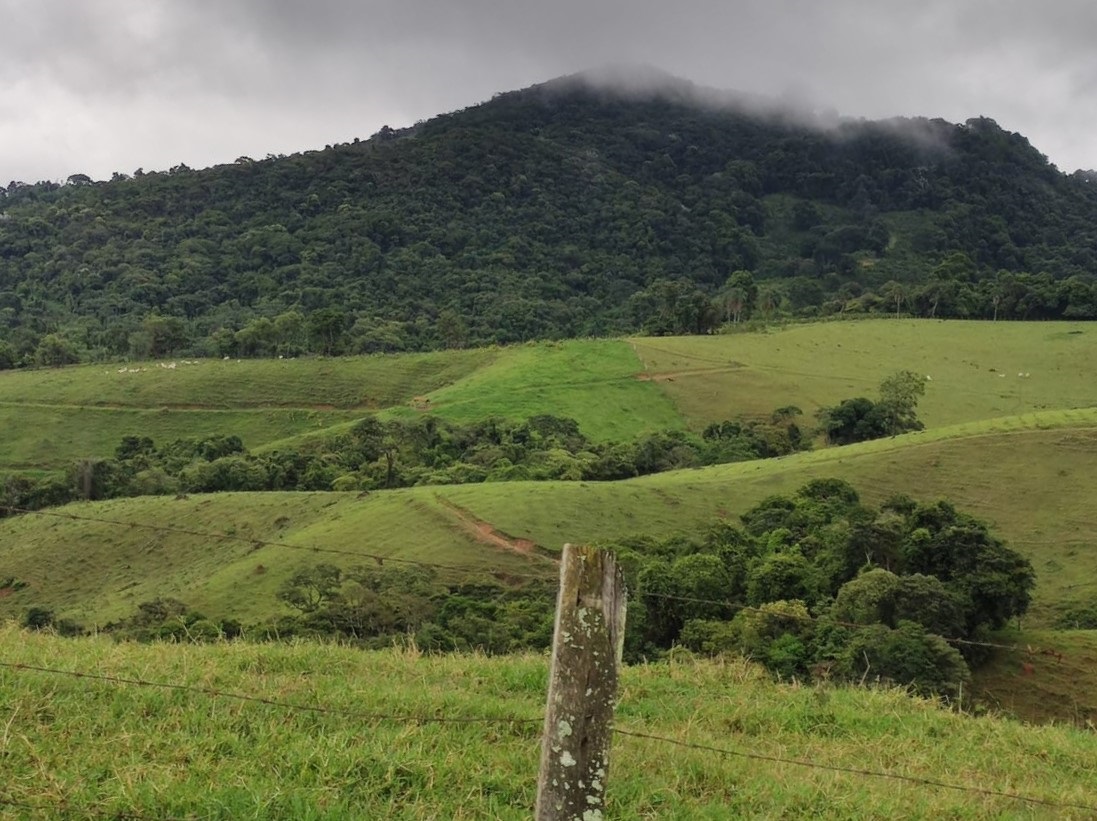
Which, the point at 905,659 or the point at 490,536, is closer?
the point at 905,659

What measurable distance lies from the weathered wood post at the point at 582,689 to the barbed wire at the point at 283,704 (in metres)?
2.66

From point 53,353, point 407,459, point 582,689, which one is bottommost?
point 407,459

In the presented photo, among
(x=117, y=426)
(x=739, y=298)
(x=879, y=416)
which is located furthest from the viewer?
(x=739, y=298)

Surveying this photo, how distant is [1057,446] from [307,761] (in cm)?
5620

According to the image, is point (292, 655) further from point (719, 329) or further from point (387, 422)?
point (719, 329)

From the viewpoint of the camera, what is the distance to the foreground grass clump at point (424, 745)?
5961 millimetres

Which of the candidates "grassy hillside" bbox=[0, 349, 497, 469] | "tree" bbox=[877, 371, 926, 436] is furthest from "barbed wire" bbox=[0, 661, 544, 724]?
"grassy hillside" bbox=[0, 349, 497, 469]

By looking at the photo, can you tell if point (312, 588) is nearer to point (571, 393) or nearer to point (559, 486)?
point (559, 486)

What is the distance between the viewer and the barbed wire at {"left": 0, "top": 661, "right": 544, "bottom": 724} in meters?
7.38

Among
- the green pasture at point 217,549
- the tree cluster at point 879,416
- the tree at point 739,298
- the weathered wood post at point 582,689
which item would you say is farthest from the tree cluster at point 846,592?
the tree at point 739,298

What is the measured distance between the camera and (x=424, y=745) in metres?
6.91

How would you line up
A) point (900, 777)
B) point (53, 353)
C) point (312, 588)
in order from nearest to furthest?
point (900, 777) < point (312, 588) < point (53, 353)

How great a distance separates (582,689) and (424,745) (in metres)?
2.57

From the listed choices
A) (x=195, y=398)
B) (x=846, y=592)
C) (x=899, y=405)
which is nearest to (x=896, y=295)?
(x=899, y=405)
